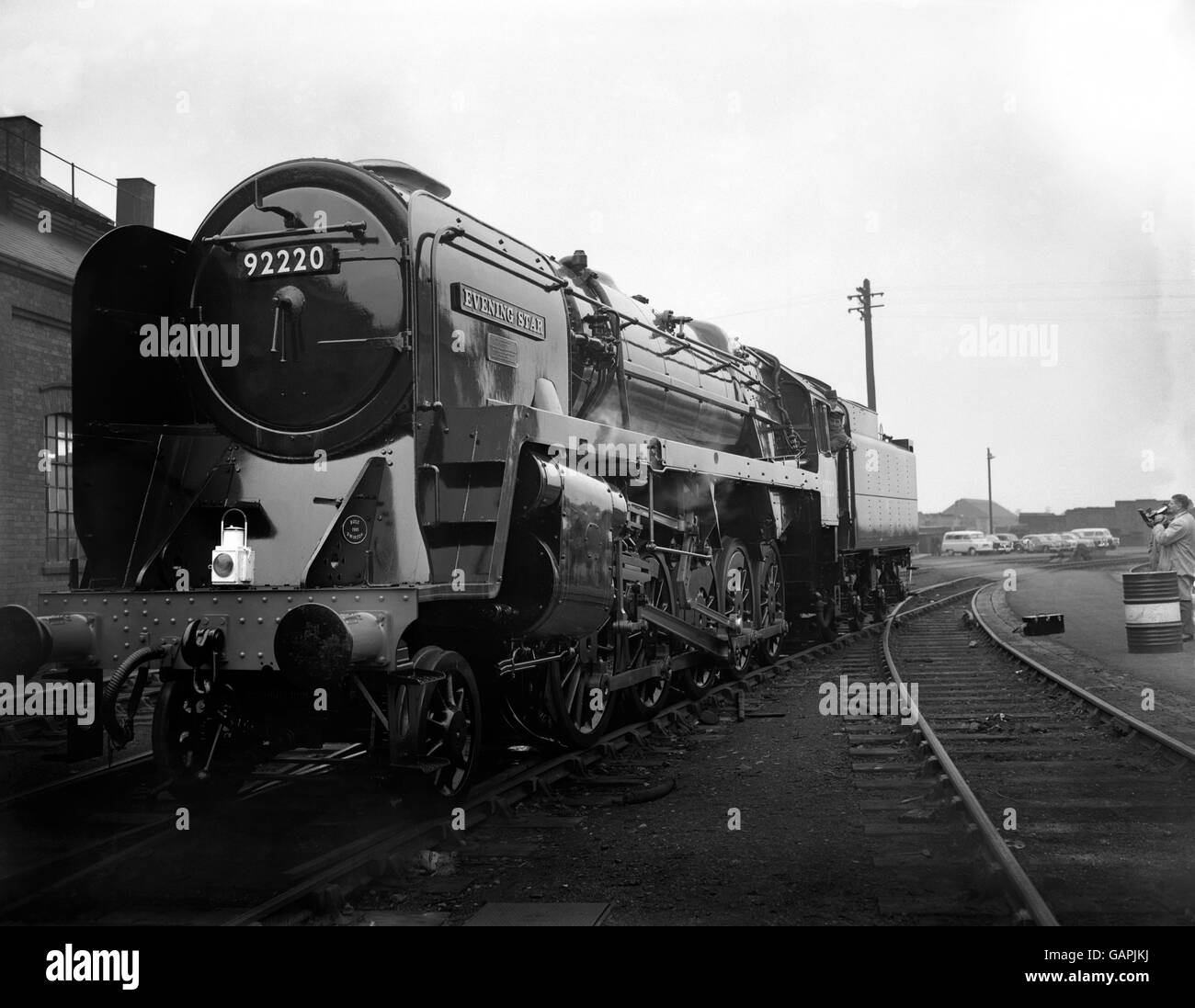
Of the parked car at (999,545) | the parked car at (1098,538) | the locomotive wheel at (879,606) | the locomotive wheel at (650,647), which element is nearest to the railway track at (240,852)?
the locomotive wheel at (650,647)

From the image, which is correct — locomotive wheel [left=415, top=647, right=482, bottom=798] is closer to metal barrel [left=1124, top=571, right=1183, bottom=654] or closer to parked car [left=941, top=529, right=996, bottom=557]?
metal barrel [left=1124, top=571, right=1183, bottom=654]

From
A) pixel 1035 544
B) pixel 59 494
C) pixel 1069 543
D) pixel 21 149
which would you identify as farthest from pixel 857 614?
pixel 1035 544

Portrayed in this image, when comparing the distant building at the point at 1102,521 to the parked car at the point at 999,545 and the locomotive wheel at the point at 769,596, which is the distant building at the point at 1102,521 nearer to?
the parked car at the point at 999,545

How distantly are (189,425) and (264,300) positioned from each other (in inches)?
31.2

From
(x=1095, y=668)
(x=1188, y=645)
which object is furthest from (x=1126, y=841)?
(x=1188, y=645)

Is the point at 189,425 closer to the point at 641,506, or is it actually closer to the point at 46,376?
the point at 641,506

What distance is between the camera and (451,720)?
15.8ft

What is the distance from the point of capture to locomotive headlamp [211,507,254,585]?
489 centimetres

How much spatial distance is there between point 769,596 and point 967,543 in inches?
1746

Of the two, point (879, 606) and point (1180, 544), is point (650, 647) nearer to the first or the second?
point (1180, 544)

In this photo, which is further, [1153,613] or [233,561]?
[1153,613]

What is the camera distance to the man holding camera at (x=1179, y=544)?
12.2m

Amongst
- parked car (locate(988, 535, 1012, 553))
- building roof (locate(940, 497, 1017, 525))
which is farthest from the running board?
building roof (locate(940, 497, 1017, 525))

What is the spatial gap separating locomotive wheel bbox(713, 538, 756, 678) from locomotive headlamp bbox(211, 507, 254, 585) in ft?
15.9
